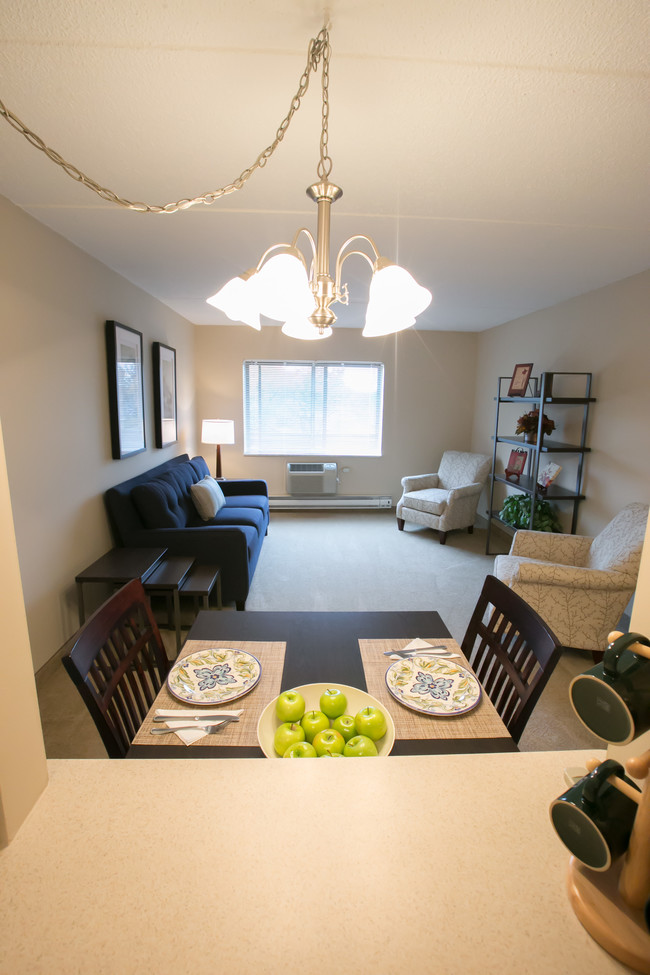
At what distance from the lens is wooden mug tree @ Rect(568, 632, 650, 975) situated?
450 millimetres

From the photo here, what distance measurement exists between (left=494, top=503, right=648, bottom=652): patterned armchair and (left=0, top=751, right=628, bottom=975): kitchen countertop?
209 cm

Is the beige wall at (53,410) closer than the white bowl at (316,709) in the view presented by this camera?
No

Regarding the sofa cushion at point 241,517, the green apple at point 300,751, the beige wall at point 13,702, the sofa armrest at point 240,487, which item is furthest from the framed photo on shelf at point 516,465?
the beige wall at point 13,702

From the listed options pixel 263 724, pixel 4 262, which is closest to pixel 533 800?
pixel 263 724

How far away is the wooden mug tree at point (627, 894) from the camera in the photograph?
45 centimetres

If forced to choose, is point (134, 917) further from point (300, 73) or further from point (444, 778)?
point (300, 73)

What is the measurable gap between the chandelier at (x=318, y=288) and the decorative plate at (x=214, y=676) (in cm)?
Answer: 94

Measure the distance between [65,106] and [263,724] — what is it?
186cm

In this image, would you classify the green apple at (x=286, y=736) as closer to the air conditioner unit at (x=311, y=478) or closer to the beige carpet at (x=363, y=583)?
the beige carpet at (x=363, y=583)

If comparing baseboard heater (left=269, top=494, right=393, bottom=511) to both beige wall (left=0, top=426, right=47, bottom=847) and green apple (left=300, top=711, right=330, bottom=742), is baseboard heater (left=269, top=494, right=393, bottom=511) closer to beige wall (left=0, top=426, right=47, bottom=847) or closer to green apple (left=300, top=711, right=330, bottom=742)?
green apple (left=300, top=711, right=330, bottom=742)

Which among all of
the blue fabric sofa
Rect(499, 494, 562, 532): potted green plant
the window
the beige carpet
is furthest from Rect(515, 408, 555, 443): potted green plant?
the blue fabric sofa

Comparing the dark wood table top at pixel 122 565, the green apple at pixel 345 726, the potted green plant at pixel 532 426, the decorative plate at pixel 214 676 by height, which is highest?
the potted green plant at pixel 532 426

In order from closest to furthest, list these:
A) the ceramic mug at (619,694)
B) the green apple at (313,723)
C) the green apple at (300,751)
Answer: the ceramic mug at (619,694) → the green apple at (300,751) → the green apple at (313,723)

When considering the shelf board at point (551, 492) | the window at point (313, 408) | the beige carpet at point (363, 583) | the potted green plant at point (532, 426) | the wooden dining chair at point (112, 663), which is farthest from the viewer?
the window at point (313, 408)
